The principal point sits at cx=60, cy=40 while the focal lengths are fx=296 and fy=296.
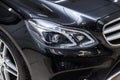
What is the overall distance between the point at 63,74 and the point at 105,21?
0.57 metres

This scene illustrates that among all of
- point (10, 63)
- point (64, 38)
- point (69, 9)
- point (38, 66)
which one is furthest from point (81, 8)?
point (10, 63)

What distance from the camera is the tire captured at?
2.68 meters

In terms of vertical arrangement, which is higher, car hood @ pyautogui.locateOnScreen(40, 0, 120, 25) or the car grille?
car hood @ pyautogui.locateOnScreen(40, 0, 120, 25)

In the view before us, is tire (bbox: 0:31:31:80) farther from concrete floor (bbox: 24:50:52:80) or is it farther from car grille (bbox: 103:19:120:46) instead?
car grille (bbox: 103:19:120:46)

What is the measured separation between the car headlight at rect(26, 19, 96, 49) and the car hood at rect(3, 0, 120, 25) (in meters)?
0.08

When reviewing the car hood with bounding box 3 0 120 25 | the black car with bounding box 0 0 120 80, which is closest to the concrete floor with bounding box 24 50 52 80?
the black car with bounding box 0 0 120 80

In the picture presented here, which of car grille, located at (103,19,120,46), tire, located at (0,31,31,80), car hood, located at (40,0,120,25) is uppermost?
car hood, located at (40,0,120,25)

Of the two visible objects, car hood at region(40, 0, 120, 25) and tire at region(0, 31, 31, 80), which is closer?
car hood at region(40, 0, 120, 25)

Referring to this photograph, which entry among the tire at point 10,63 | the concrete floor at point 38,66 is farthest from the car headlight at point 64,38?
the tire at point 10,63

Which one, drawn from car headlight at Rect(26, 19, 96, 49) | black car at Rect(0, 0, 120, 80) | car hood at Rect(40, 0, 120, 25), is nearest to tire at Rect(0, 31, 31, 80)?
black car at Rect(0, 0, 120, 80)

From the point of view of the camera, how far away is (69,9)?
8.48 feet

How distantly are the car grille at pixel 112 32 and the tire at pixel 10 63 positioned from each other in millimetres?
778

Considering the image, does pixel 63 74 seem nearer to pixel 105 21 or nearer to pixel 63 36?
pixel 63 36

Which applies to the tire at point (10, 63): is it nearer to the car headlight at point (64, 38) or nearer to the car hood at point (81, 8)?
the car headlight at point (64, 38)
